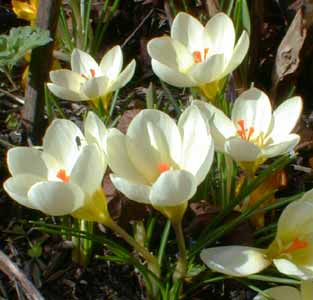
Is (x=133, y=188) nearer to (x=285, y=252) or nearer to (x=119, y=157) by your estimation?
(x=119, y=157)

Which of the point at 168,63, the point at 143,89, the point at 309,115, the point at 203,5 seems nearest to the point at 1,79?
the point at 143,89

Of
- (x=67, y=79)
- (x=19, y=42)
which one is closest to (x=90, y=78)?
(x=67, y=79)

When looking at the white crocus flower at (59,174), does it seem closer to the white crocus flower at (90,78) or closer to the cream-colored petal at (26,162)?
the cream-colored petal at (26,162)

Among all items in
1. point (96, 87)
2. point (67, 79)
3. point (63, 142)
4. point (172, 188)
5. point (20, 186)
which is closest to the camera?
point (172, 188)

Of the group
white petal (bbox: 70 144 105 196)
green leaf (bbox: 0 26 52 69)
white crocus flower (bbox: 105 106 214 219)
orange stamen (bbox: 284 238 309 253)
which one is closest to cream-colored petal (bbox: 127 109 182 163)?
white crocus flower (bbox: 105 106 214 219)

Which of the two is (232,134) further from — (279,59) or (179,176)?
(279,59)

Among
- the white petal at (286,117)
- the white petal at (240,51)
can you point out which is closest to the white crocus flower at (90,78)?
the white petal at (240,51)
